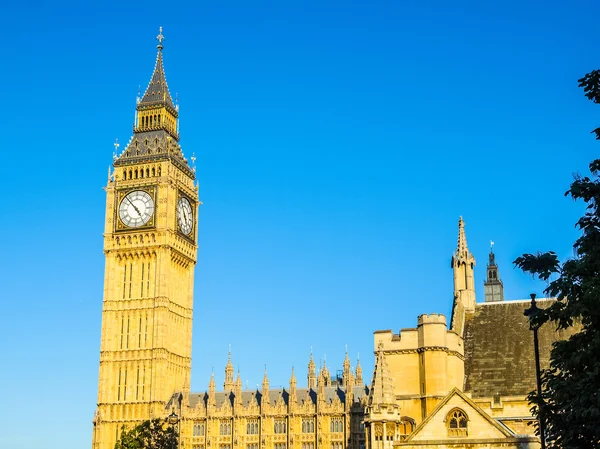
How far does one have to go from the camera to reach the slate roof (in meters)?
52.1

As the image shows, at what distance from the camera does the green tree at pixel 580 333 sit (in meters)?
22.6

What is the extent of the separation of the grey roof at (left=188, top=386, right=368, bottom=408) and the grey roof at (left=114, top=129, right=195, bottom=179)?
2738cm

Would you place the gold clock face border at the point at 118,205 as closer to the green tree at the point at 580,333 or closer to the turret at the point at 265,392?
the turret at the point at 265,392

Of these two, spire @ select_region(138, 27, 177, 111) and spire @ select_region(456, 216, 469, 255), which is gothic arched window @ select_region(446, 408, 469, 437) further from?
spire @ select_region(138, 27, 177, 111)

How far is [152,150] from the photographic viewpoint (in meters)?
107

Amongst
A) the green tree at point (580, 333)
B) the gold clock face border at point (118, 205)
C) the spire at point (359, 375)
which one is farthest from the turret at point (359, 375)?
the green tree at point (580, 333)

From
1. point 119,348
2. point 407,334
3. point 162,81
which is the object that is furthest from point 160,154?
point 407,334

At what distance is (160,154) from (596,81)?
84.3 metres

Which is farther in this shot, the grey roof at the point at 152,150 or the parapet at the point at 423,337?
the grey roof at the point at 152,150

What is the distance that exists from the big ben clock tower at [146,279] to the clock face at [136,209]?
0.11m

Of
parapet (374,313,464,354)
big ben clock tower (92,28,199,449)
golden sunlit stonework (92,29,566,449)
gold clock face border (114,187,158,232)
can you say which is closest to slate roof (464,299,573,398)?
golden sunlit stonework (92,29,566,449)

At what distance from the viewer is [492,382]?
173ft

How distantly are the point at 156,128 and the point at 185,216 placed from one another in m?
11.2

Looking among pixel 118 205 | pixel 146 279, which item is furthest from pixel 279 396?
pixel 118 205
